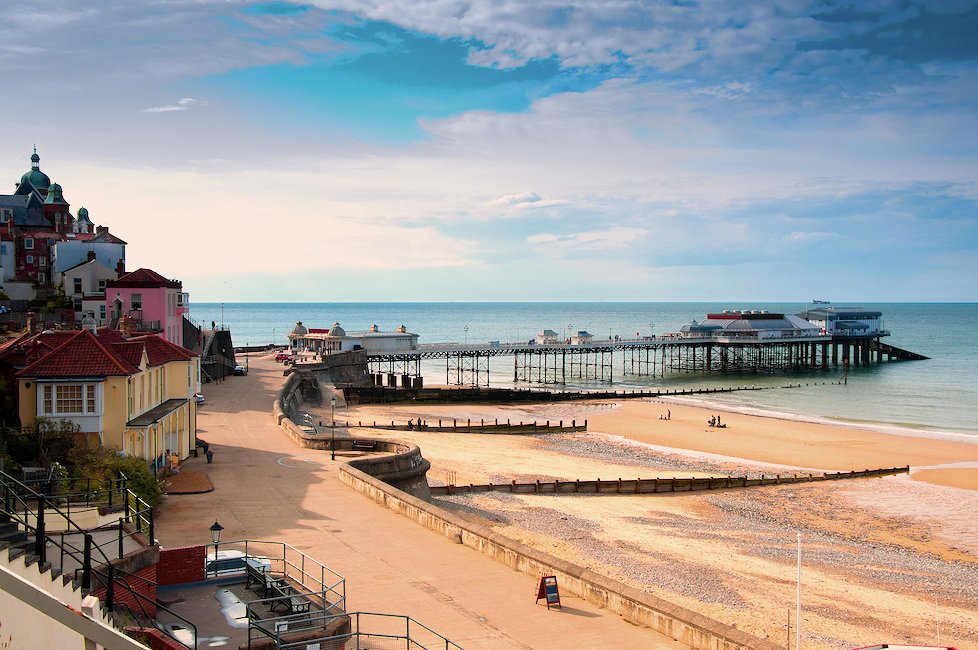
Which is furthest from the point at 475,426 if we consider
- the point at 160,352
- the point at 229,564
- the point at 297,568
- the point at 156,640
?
the point at 156,640

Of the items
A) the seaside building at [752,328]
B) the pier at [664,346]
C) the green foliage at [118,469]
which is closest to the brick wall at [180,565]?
the green foliage at [118,469]

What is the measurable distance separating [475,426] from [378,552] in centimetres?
4023

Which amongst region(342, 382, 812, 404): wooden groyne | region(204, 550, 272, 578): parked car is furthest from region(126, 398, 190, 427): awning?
region(342, 382, 812, 404): wooden groyne

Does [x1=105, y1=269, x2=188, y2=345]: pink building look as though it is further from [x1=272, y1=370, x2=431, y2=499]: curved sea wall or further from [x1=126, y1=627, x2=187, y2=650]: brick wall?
[x1=126, y1=627, x2=187, y2=650]: brick wall

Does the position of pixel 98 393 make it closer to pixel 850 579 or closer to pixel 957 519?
pixel 850 579

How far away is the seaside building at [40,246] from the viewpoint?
60.7 metres

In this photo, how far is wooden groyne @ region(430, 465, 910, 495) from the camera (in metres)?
37.7

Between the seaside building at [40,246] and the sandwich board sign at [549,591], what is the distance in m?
51.6

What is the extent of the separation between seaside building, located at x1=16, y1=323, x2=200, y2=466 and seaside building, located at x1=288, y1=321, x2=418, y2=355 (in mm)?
59020

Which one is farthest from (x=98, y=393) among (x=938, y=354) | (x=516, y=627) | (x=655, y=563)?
(x=938, y=354)

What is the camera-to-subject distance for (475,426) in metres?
60.5

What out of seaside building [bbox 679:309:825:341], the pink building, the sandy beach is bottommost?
the sandy beach

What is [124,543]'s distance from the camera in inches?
585

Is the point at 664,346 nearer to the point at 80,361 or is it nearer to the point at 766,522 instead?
the point at 766,522
